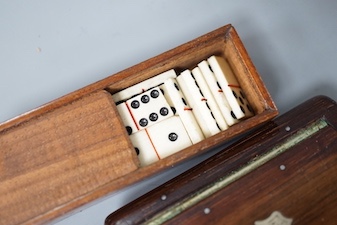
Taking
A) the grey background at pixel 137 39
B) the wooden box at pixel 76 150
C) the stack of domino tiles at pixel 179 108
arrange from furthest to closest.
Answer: the grey background at pixel 137 39 < the stack of domino tiles at pixel 179 108 < the wooden box at pixel 76 150

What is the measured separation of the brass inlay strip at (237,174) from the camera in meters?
1.60

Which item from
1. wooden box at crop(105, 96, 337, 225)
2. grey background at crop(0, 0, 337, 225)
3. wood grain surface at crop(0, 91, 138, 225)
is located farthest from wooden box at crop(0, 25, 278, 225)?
grey background at crop(0, 0, 337, 225)

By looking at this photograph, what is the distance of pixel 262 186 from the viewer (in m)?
1.63

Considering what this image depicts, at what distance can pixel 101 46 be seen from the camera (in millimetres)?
2123

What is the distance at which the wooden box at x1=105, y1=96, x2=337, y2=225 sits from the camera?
160 cm

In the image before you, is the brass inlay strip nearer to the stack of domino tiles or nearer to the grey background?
the stack of domino tiles

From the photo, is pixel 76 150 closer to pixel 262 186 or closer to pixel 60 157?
pixel 60 157

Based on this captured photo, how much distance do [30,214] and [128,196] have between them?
482 mm

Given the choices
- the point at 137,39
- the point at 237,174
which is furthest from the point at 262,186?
the point at 137,39

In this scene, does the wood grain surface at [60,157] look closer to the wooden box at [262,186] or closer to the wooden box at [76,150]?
the wooden box at [76,150]

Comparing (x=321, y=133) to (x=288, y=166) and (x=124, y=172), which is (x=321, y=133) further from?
(x=124, y=172)

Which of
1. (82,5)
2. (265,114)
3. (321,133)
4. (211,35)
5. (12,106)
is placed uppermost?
(82,5)

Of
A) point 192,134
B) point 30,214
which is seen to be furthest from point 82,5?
point 30,214

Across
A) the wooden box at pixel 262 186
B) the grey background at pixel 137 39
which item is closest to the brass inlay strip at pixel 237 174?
the wooden box at pixel 262 186
